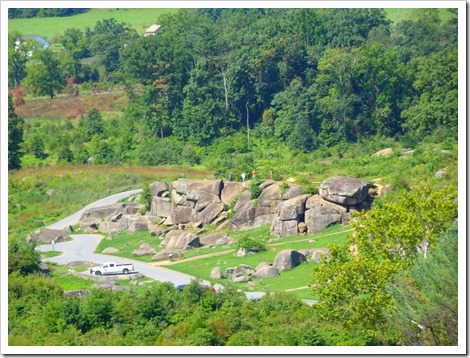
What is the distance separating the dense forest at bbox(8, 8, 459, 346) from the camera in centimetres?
4688

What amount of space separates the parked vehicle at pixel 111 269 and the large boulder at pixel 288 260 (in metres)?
6.28

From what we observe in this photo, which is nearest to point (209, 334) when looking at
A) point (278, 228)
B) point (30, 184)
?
point (278, 228)

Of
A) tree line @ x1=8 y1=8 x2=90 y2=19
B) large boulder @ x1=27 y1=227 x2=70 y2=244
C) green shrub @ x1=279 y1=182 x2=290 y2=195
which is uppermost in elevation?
tree line @ x1=8 y1=8 x2=90 y2=19

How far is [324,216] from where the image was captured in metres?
63.4

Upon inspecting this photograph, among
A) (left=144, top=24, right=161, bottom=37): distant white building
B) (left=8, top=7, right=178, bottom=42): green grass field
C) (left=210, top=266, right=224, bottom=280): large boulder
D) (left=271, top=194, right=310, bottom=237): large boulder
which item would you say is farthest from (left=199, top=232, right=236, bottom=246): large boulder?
(left=8, top=7, right=178, bottom=42): green grass field

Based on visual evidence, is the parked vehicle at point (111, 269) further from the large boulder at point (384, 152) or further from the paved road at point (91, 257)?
the large boulder at point (384, 152)

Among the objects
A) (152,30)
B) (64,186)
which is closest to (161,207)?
(64,186)

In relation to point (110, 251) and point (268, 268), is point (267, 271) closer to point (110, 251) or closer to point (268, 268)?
point (268, 268)

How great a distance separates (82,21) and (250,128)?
112 feet

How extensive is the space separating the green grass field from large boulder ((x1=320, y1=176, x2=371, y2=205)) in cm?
4873

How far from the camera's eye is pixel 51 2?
4366 centimetres

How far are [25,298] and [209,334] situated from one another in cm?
931

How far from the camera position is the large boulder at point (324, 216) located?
6331cm

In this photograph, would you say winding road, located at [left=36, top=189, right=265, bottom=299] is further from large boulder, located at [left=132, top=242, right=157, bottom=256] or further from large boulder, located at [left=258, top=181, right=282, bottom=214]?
large boulder, located at [left=258, top=181, right=282, bottom=214]
